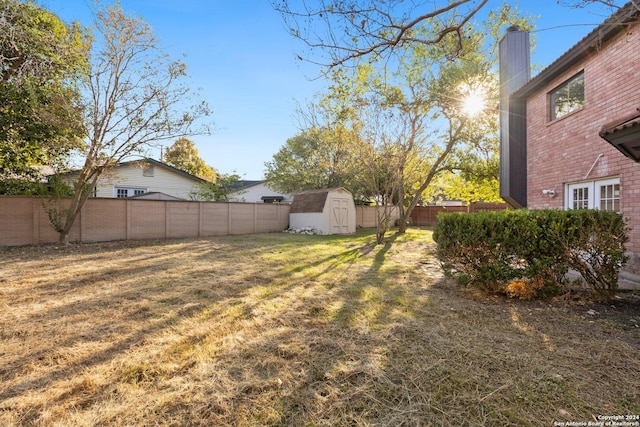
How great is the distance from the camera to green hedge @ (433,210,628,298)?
12.4ft

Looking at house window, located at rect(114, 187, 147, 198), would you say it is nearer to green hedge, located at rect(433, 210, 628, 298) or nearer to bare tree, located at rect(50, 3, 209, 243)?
bare tree, located at rect(50, 3, 209, 243)

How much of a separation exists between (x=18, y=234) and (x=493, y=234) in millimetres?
14032

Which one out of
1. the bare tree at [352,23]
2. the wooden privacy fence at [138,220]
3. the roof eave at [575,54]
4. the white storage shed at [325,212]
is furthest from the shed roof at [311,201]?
the bare tree at [352,23]

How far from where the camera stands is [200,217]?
565 inches

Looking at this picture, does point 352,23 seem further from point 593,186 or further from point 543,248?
point 593,186

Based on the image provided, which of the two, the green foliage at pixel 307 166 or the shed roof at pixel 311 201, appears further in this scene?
the green foliage at pixel 307 166

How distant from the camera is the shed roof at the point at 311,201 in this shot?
54.3ft

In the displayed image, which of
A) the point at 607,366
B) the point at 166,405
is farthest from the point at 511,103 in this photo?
A: the point at 166,405

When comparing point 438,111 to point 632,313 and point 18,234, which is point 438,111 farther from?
point 18,234

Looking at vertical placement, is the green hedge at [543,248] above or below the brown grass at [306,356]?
above

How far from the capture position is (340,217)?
17.2m

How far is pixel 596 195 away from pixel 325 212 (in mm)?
11582

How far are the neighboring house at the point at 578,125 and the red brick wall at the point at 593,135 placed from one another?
0.06 ft

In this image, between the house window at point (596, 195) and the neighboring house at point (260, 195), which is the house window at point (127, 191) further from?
the house window at point (596, 195)
